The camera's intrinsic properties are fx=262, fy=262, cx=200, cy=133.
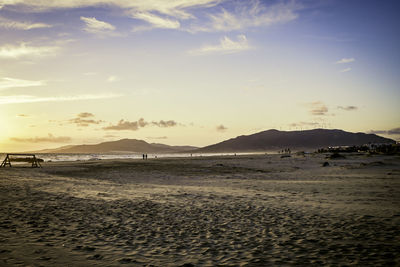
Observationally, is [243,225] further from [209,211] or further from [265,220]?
[209,211]

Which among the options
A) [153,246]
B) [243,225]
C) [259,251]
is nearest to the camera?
[259,251]

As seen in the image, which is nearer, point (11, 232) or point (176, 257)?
point (176, 257)

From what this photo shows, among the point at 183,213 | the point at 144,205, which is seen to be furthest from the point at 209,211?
the point at 144,205

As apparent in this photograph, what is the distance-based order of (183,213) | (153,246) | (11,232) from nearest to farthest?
(153,246)
(11,232)
(183,213)

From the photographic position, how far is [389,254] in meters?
5.92

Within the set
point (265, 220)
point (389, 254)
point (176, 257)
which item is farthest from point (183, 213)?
point (389, 254)

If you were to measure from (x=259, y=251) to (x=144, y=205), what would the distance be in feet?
22.0

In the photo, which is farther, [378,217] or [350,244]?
[378,217]

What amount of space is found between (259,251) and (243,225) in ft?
7.45

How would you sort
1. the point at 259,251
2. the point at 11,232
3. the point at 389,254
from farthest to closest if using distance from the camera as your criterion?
the point at 11,232, the point at 259,251, the point at 389,254

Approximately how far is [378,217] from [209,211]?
19.7 ft

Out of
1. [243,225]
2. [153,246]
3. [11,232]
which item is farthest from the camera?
[243,225]

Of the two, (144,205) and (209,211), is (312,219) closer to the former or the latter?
(209,211)

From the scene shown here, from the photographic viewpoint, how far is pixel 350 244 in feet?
22.0
